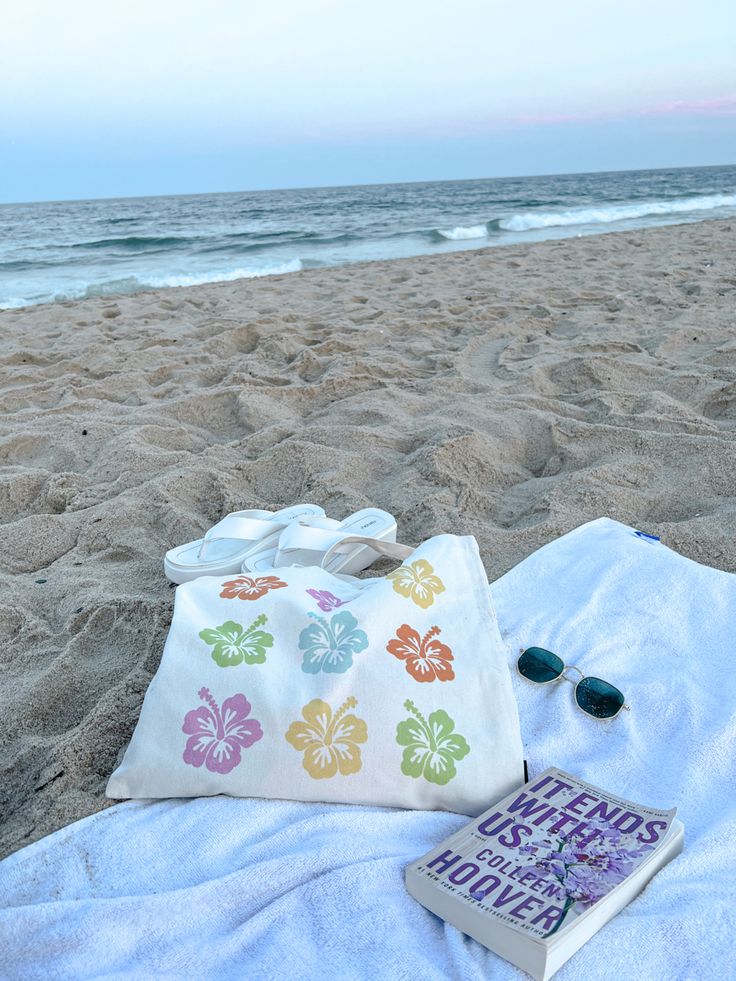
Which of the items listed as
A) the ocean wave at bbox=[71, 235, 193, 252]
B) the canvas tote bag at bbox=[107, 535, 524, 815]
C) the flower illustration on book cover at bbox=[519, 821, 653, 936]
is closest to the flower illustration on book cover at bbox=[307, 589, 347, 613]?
the canvas tote bag at bbox=[107, 535, 524, 815]

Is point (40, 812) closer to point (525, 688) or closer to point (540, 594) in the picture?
point (525, 688)

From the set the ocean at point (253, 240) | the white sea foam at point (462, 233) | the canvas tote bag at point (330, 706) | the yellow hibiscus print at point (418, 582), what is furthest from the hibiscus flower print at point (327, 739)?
the white sea foam at point (462, 233)

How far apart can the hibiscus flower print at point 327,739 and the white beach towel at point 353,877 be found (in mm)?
58

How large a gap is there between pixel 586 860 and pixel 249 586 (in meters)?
0.69

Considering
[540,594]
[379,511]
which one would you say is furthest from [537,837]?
[379,511]

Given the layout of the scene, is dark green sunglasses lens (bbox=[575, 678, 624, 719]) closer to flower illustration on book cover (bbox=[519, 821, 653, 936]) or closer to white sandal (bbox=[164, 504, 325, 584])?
flower illustration on book cover (bbox=[519, 821, 653, 936])

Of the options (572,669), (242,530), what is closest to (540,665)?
(572,669)

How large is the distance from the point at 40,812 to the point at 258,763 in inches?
14.4

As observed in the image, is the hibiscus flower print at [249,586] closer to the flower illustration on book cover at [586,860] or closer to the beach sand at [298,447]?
the beach sand at [298,447]

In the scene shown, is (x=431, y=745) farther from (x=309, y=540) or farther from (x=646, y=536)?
Answer: (x=646, y=536)

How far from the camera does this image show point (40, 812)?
3.93 feet

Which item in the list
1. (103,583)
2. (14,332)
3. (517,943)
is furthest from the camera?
(14,332)

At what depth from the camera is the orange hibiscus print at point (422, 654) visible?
1222 mm

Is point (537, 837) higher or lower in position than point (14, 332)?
lower
